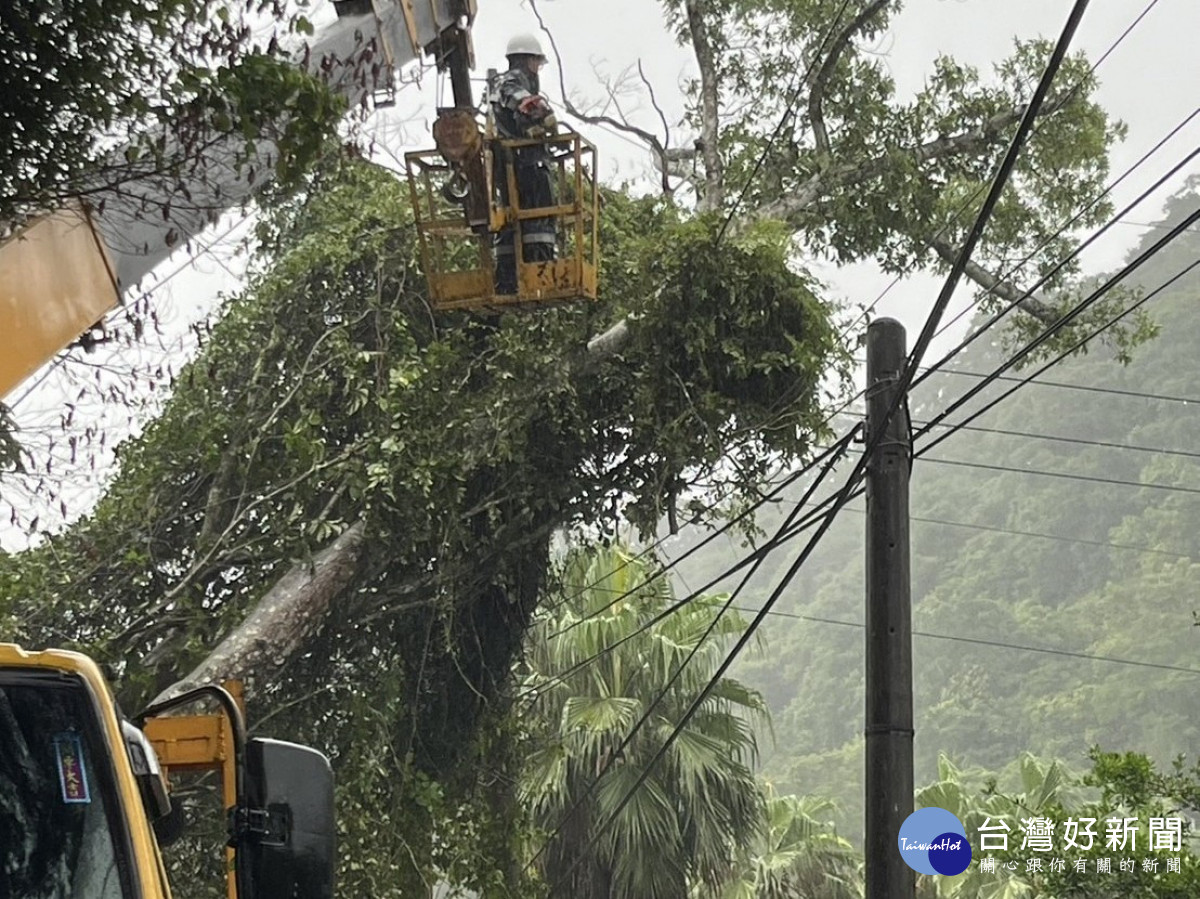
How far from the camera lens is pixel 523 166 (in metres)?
11.0

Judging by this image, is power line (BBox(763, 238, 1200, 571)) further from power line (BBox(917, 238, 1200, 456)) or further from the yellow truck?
the yellow truck

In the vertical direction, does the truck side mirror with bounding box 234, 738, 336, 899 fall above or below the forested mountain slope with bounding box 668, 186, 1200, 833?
below

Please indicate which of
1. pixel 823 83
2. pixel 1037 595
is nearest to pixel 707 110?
pixel 823 83

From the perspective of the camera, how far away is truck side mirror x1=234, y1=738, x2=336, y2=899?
11.5 ft

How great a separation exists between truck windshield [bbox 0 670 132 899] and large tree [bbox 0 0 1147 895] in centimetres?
797

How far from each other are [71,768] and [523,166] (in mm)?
7992

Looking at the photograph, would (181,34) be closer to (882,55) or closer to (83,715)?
(83,715)

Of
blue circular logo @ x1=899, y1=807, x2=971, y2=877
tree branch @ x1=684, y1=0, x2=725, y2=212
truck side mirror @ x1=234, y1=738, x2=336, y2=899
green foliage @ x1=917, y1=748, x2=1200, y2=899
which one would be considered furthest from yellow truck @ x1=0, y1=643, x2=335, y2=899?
green foliage @ x1=917, y1=748, x2=1200, y2=899

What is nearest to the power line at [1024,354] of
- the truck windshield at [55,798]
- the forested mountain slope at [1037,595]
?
the truck windshield at [55,798]

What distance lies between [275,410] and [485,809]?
398cm

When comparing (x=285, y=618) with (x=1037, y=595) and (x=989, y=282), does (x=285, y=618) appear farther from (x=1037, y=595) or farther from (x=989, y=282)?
(x=1037, y=595)

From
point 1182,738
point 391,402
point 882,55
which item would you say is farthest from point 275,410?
point 1182,738

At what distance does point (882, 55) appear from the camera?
51.9 feet

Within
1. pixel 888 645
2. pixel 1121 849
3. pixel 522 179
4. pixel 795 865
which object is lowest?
pixel 795 865
